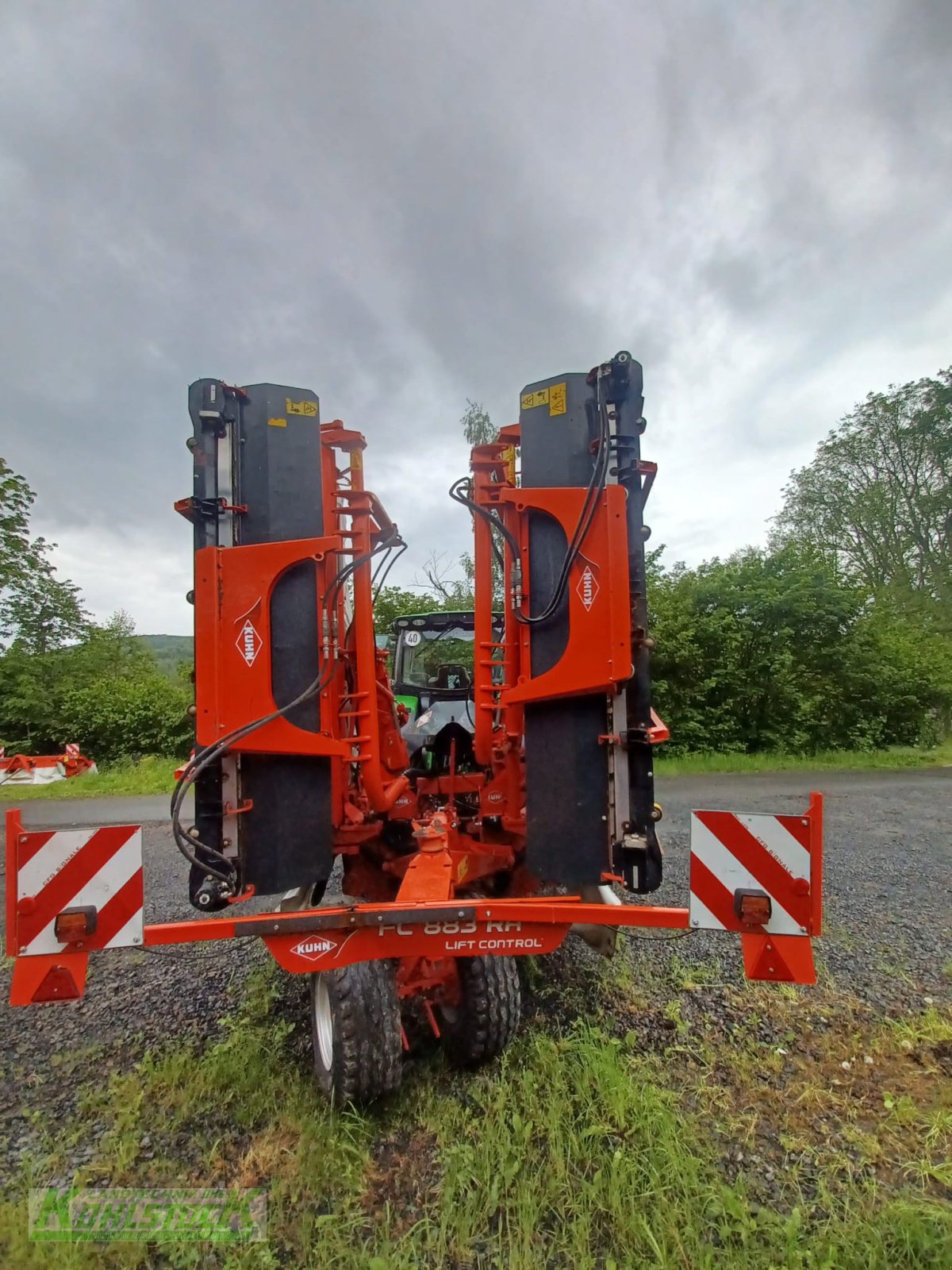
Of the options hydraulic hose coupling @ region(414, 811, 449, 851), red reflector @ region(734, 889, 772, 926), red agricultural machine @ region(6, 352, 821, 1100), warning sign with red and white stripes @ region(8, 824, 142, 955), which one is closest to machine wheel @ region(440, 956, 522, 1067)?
red agricultural machine @ region(6, 352, 821, 1100)

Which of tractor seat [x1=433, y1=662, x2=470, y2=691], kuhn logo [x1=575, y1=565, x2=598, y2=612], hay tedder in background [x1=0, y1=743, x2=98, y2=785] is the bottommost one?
hay tedder in background [x1=0, y1=743, x2=98, y2=785]

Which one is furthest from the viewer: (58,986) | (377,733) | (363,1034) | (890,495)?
(890,495)

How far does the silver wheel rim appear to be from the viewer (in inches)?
95.0

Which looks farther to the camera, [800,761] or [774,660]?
[774,660]

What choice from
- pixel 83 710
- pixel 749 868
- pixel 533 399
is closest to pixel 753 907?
pixel 749 868

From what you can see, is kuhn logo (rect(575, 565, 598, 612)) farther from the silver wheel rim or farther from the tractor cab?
the tractor cab

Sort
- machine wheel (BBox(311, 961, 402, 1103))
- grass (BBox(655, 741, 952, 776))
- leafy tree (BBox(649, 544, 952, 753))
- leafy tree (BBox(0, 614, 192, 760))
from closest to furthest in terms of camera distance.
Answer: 1. machine wheel (BBox(311, 961, 402, 1103))
2. grass (BBox(655, 741, 952, 776))
3. leafy tree (BBox(649, 544, 952, 753))
4. leafy tree (BBox(0, 614, 192, 760))

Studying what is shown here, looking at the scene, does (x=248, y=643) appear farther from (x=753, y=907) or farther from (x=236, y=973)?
(x=236, y=973)

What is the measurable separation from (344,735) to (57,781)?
11.9 metres

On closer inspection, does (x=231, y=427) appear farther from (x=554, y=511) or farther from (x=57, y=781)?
(x=57, y=781)

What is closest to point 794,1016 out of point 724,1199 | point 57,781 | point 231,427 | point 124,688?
point 724,1199

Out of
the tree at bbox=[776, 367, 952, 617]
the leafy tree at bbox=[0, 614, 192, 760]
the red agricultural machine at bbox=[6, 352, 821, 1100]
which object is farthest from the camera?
the tree at bbox=[776, 367, 952, 617]

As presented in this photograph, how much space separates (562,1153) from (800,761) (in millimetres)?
11462

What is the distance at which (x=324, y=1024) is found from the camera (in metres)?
2.54
